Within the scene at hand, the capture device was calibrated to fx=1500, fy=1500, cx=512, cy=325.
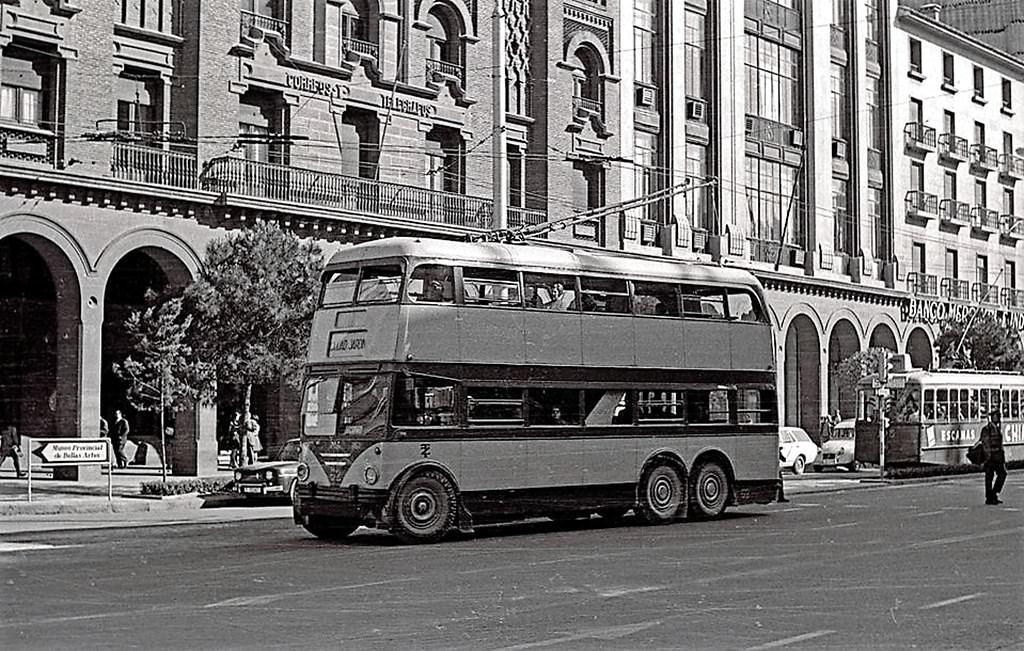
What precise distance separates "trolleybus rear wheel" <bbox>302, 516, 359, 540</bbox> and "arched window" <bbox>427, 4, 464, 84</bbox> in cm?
2389

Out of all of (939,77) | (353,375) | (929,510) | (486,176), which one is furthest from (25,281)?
(939,77)

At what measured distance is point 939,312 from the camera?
63062 mm

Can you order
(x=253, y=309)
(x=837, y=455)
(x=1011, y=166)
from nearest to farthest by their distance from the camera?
(x=253, y=309) → (x=837, y=455) → (x=1011, y=166)

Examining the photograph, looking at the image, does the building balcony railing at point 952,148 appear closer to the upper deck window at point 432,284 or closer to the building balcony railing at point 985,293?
the building balcony railing at point 985,293

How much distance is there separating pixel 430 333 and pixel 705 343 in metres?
5.67

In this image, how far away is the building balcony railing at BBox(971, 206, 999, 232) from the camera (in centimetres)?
6475

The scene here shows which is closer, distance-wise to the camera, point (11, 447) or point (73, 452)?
point (73, 452)

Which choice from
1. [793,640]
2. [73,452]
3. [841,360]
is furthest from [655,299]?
[841,360]

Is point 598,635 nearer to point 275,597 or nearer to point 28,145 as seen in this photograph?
point 275,597

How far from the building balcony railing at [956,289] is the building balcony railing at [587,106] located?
A: 860 inches

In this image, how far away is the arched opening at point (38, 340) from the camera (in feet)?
114

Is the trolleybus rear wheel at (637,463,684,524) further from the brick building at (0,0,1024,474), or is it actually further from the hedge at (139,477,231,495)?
the brick building at (0,0,1024,474)

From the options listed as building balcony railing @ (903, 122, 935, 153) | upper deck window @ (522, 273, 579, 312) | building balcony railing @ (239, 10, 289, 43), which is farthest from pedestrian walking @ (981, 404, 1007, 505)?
building balcony railing @ (903, 122, 935, 153)

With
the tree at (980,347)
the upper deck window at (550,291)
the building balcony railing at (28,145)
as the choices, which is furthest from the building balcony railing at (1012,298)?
the upper deck window at (550,291)
